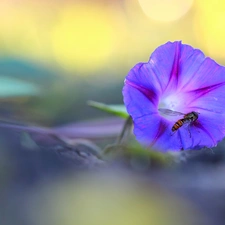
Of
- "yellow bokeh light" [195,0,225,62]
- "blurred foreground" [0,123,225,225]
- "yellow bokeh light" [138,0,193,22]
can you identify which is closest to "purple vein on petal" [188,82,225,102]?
"blurred foreground" [0,123,225,225]

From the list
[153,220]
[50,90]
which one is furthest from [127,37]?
[153,220]

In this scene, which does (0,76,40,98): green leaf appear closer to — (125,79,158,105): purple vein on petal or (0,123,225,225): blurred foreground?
(0,123,225,225): blurred foreground

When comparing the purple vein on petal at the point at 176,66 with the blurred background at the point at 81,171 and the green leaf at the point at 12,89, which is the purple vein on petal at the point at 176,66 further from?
the green leaf at the point at 12,89

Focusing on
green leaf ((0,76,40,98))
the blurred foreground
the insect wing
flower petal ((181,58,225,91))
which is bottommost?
the blurred foreground

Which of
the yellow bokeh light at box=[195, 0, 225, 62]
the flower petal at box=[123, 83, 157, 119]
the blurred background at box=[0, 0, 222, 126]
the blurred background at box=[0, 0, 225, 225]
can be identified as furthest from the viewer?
the yellow bokeh light at box=[195, 0, 225, 62]

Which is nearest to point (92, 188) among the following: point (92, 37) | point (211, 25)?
point (92, 37)

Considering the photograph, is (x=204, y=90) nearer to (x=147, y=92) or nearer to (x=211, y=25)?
(x=147, y=92)

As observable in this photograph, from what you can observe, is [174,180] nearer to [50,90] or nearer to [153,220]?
[153,220]
